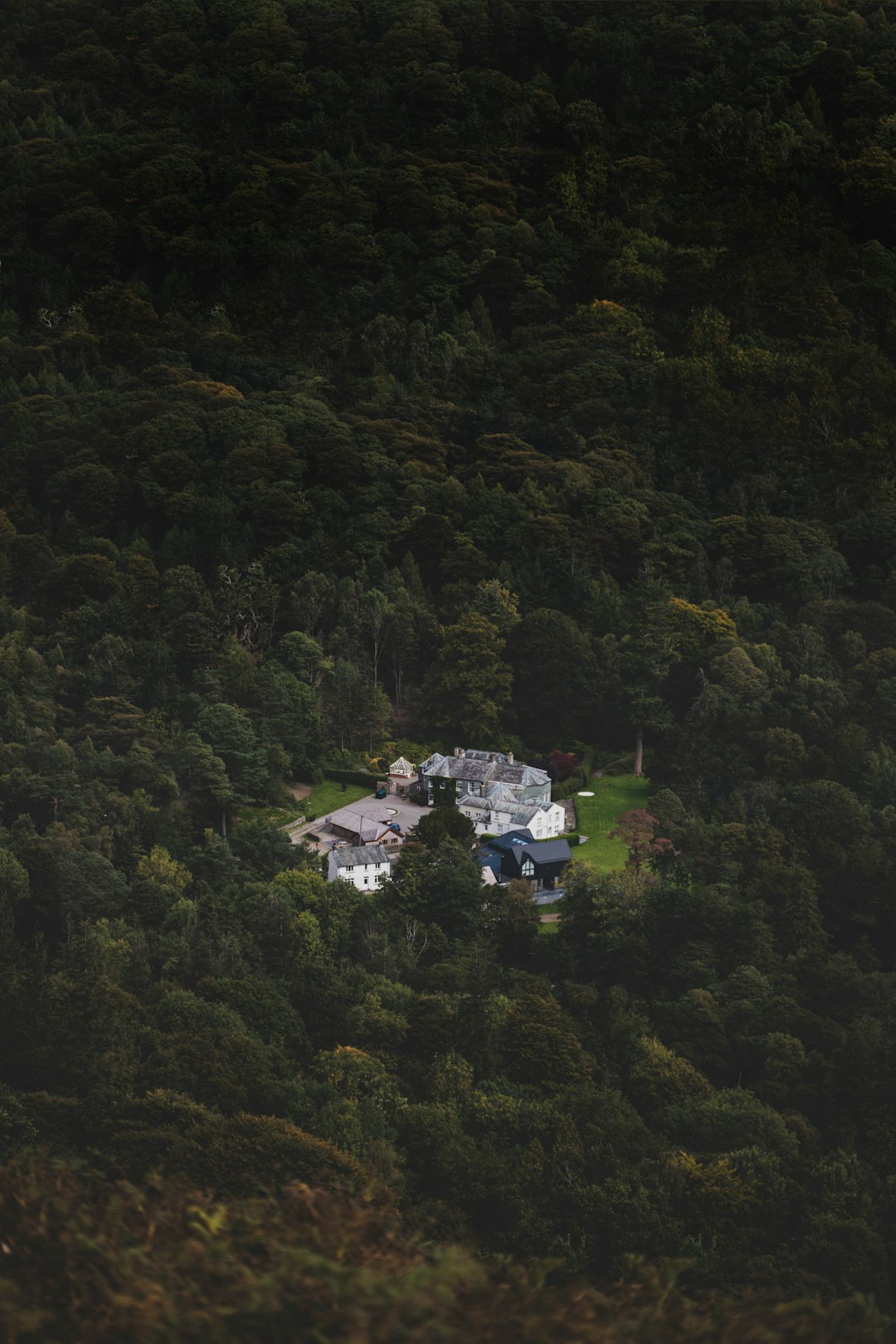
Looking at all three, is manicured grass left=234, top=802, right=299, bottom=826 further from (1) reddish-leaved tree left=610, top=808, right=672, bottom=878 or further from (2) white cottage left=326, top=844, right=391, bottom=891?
(1) reddish-leaved tree left=610, top=808, right=672, bottom=878

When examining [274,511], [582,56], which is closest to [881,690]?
[274,511]

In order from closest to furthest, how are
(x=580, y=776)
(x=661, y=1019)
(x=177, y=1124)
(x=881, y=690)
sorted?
(x=177, y=1124), (x=661, y=1019), (x=580, y=776), (x=881, y=690)

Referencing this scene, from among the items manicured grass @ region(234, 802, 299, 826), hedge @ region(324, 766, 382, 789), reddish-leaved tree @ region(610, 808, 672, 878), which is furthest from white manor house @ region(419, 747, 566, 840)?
manicured grass @ region(234, 802, 299, 826)

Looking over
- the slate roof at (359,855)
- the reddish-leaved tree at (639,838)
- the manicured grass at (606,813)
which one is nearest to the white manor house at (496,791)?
the manicured grass at (606,813)

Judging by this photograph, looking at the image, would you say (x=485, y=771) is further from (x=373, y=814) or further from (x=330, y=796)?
(x=330, y=796)

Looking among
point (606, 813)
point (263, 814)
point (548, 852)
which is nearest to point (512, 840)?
point (548, 852)

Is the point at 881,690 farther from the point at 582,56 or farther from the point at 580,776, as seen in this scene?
the point at 582,56

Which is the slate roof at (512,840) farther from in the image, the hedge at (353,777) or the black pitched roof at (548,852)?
the hedge at (353,777)
